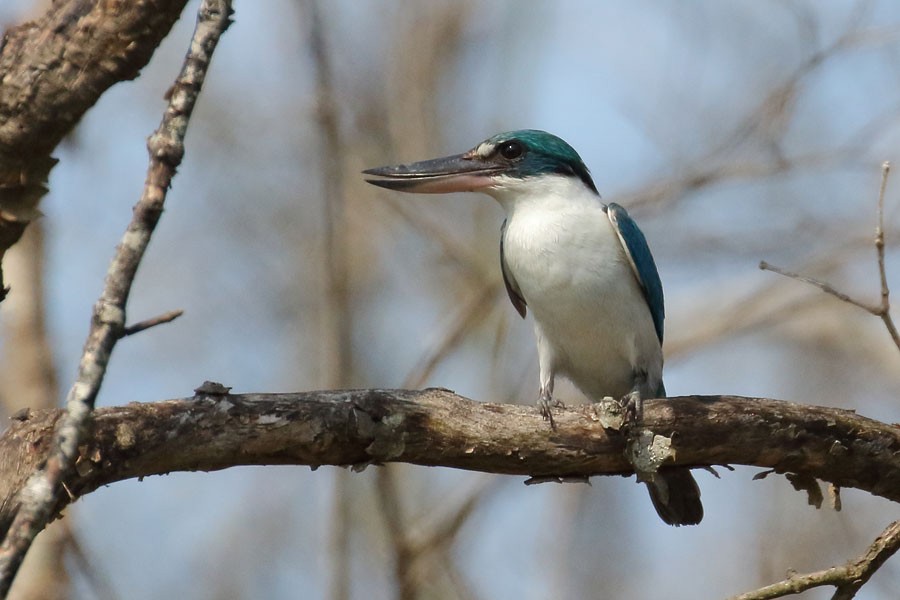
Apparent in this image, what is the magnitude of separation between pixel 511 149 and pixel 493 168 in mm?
137

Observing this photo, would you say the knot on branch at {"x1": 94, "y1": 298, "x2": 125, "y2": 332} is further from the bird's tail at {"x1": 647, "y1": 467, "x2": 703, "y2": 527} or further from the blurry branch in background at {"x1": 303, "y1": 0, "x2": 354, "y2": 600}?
the blurry branch in background at {"x1": 303, "y1": 0, "x2": 354, "y2": 600}

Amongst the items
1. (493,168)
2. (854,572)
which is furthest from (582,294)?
(854,572)

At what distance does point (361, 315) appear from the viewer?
27.5 feet

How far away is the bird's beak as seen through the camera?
16.2 ft

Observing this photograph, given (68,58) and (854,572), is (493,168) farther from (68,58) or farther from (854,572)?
(854,572)

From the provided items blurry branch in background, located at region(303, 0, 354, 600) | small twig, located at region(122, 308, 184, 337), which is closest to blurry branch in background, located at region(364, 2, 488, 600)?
blurry branch in background, located at region(303, 0, 354, 600)

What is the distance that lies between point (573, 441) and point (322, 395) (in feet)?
2.96

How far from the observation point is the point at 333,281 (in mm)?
5434

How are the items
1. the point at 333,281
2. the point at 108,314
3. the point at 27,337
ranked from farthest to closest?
the point at 27,337
the point at 333,281
the point at 108,314

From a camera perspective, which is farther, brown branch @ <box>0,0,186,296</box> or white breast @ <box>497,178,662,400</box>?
white breast @ <box>497,178,662,400</box>

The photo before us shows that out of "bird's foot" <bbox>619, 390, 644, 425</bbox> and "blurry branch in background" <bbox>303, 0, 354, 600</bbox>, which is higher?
"blurry branch in background" <bbox>303, 0, 354, 600</bbox>

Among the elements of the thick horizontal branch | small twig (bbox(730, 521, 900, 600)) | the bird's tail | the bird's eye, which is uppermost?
the bird's eye

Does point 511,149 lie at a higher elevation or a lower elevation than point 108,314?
higher

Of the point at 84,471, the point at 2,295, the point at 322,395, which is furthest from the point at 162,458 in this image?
the point at 2,295
